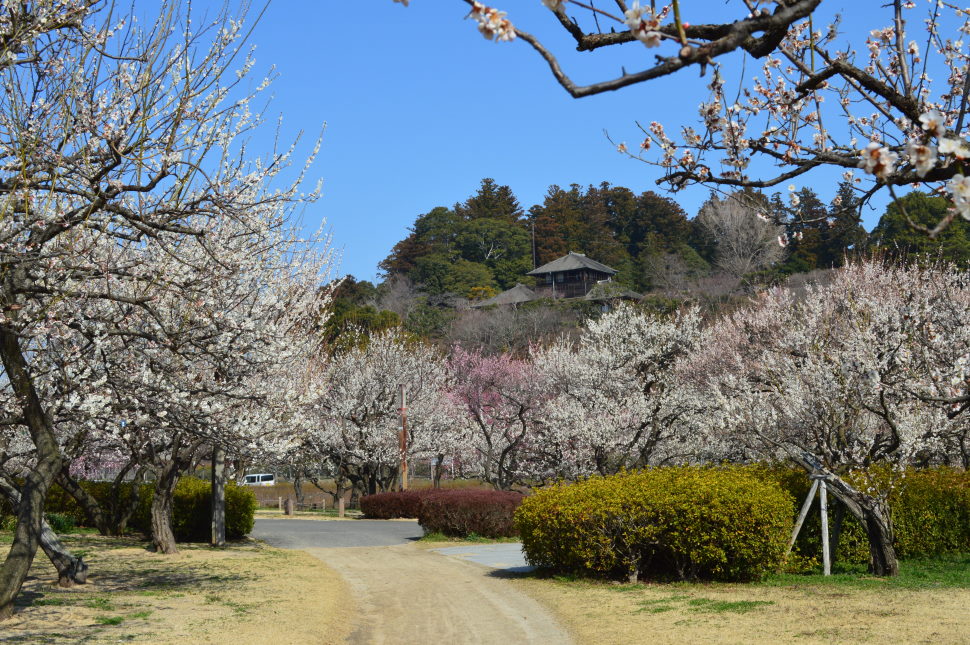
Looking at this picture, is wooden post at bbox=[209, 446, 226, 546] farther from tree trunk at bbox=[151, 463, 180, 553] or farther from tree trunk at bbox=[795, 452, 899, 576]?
tree trunk at bbox=[795, 452, 899, 576]

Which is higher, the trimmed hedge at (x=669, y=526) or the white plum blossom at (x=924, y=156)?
the white plum blossom at (x=924, y=156)

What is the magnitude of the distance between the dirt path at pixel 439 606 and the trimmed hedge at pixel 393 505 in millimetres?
10107

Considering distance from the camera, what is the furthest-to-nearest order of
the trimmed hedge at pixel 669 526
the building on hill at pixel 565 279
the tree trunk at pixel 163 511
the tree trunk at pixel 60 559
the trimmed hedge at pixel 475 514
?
the building on hill at pixel 565 279, the trimmed hedge at pixel 475 514, the tree trunk at pixel 163 511, the trimmed hedge at pixel 669 526, the tree trunk at pixel 60 559

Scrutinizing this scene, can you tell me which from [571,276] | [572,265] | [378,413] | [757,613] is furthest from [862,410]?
[571,276]

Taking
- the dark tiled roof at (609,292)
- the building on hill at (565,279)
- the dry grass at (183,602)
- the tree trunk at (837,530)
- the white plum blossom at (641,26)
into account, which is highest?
the building on hill at (565,279)

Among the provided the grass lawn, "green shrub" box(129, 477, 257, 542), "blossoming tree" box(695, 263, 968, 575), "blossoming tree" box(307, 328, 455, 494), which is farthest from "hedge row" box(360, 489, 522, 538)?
"blossoming tree" box(307, 328, 455, 494)

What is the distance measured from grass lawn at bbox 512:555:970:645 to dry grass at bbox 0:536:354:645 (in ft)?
9.73

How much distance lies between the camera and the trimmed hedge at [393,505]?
85.4 ft

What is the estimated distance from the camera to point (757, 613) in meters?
9.00

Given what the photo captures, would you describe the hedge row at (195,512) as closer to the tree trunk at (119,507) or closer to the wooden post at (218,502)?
the tree trunk at (119,507)

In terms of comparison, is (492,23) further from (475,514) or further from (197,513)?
(197,513)

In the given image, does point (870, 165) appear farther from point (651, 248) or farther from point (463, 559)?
point (651, 248)

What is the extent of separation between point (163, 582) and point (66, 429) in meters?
3.98

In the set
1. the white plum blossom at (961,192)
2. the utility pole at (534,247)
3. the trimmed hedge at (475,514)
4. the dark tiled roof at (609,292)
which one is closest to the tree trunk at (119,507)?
the trimmed hedge at (475,514)
